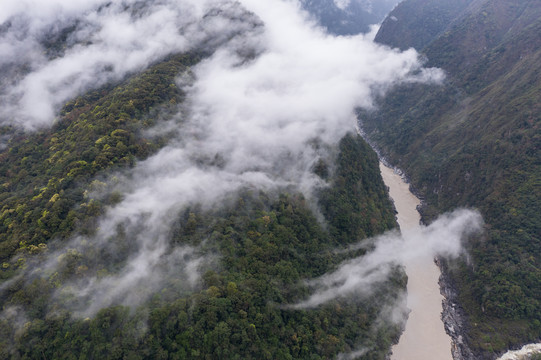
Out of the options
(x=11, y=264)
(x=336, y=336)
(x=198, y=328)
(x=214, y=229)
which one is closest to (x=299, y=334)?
(x=336, y=336)

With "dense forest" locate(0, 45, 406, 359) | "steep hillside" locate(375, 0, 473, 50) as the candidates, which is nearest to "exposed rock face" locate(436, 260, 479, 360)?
"dense forest" locate(0, 45, 406, 359)

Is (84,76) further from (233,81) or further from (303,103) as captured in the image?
(303,103)

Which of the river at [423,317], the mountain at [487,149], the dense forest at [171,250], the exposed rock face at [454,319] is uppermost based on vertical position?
the mountain at [487,149]

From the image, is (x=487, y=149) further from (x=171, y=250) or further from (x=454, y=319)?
(x=171, y=250)

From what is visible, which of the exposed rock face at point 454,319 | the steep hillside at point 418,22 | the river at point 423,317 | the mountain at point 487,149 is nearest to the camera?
the exposed rock face at point 454,319

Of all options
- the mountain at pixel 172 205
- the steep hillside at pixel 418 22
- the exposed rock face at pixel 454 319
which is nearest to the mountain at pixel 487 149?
the exposed rock face at pixel 454 319

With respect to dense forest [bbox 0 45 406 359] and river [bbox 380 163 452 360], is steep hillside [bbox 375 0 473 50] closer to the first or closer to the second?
river [bbox 380 163 452 360]

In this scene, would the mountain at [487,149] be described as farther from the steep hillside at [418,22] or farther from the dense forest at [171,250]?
the steep hillside at [418,22]
